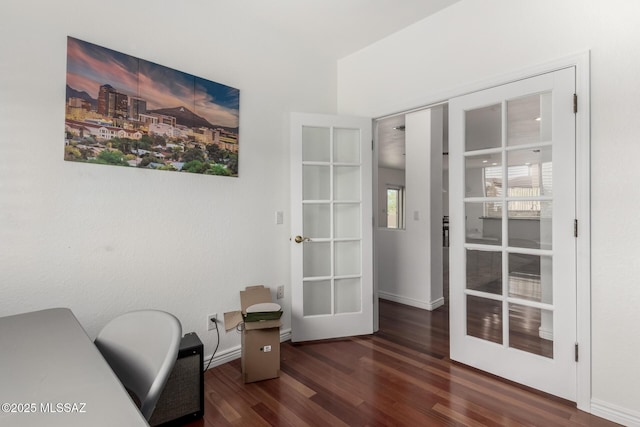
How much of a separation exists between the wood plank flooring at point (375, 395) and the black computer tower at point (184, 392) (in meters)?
0.09

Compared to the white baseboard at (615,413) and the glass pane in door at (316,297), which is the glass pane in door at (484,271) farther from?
the glass pane in door at (316,297)

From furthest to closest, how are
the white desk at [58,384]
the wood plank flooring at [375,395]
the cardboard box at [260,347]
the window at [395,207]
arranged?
the window at [395,207], the cardboard box at [260,347], the wood plank flooring at [375,395], the white desk at [58,384]

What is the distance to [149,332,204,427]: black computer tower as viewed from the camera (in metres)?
1.65

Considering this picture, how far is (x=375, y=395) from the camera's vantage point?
1.96 metres

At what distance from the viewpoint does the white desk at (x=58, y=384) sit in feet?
2.13

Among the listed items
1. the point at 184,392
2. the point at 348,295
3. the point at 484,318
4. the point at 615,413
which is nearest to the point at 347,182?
the point at 348,295

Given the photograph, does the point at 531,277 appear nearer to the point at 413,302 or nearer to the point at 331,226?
the point at 331,226

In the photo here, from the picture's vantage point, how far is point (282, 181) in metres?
2.78

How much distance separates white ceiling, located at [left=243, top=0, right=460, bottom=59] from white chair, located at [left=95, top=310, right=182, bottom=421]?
2.30 meters

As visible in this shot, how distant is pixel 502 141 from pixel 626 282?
3.51 ft

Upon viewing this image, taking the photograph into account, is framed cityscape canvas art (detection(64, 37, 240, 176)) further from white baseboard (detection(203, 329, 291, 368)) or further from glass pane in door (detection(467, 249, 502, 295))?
glass pane in door (detection(467, 249, 502, 295))

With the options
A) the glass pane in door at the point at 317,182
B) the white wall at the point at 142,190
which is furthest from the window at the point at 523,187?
the white wall at the point at 142,190

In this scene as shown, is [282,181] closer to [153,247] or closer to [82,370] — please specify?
[153,247]

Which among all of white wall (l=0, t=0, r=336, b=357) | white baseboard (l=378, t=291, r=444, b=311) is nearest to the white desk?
white wall (l=0, t=0, r=336, b=357)
